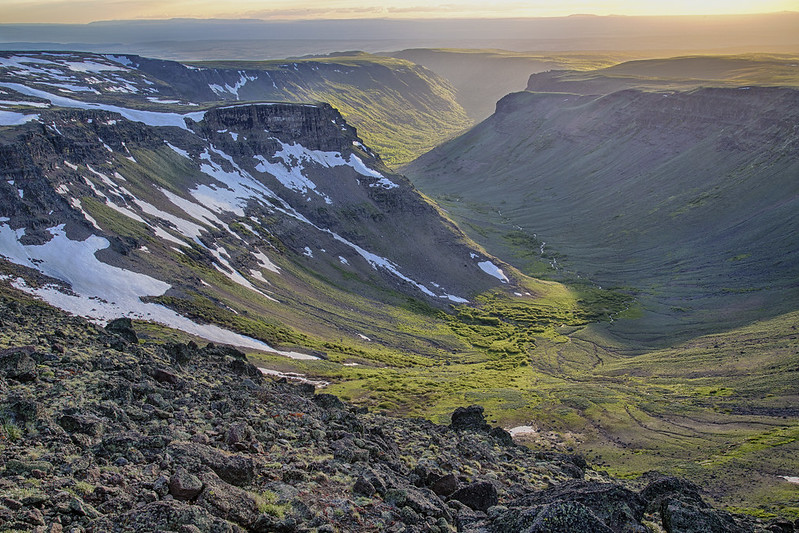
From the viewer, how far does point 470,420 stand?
150 feet

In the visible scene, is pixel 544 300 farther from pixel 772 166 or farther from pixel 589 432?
pixel 772 166

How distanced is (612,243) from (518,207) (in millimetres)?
43451

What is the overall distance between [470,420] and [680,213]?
124536 millimetres

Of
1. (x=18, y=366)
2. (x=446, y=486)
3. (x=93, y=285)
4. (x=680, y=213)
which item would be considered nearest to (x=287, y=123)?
(x=93, y=285)

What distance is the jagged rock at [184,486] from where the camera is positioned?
16.3 metres

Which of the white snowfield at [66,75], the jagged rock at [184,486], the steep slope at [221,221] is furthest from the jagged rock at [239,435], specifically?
the white snowfield at [66,75]

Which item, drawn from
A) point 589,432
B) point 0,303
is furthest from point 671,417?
point 0,303

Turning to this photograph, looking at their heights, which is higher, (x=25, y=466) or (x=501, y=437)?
(x=25, y=466)

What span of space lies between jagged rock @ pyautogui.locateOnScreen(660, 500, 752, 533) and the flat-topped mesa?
109 meters

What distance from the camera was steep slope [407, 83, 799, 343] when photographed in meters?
108

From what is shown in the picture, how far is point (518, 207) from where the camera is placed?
187375 mm

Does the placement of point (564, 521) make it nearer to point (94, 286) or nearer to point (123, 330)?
point (123, 330)

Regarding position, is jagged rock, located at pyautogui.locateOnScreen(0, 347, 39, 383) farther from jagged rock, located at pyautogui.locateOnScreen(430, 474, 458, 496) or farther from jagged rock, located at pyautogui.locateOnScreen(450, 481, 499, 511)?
jagged rock, located at pyautogui.locateOnScreen(450, 481, 499, 511)

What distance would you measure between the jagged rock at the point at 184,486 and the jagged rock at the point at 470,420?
99.5 feet
